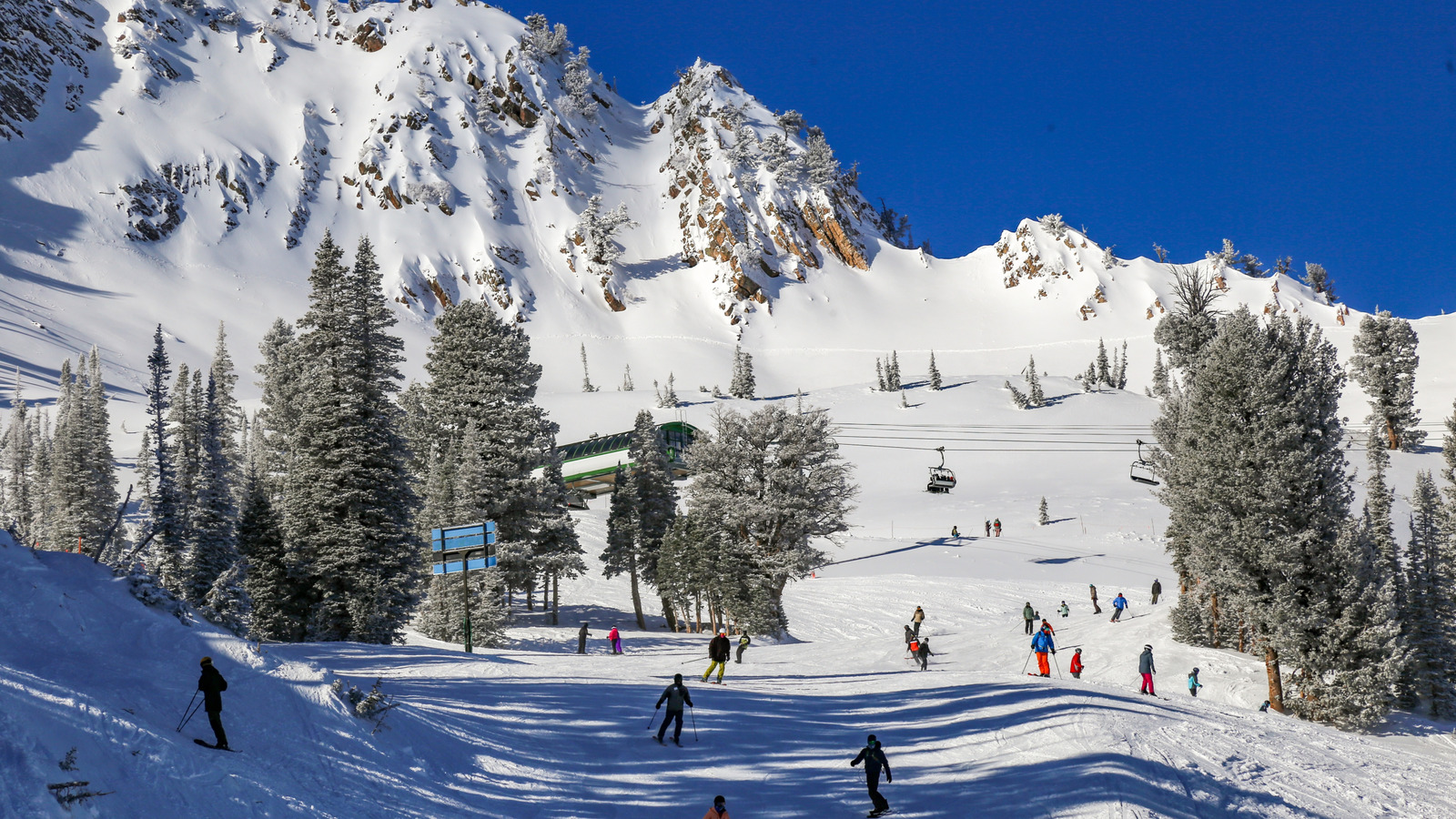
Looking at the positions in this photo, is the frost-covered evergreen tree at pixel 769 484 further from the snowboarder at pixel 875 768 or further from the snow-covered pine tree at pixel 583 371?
the snow-covered pine tree at pixel 583 371

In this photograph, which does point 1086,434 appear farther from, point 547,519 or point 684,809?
point 684,809

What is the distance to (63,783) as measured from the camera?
9117 millimetres

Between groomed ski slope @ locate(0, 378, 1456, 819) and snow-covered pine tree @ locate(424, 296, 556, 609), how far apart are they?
19.1 feet

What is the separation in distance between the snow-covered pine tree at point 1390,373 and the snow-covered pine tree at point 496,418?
237ft

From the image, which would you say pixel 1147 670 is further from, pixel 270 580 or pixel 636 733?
pixel 270 580

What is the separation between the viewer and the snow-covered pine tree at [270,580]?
27891 millimetres

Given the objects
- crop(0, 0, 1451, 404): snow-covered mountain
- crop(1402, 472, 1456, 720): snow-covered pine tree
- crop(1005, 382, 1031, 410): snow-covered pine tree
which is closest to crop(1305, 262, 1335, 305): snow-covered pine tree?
crop(0, 0, 1451, 404): snow-covered mountain

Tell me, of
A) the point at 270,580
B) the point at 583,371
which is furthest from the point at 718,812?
the point at 583,371

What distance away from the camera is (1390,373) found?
76875mm

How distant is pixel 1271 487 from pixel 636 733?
1982 cm

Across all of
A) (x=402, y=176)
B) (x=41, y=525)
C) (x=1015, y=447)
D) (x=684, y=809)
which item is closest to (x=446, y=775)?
(x=684, y=809)

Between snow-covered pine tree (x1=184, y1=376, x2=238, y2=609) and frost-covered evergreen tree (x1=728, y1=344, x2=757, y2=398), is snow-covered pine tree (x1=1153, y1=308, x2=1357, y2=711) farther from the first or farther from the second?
frost-covered evergreen tree (x1=728, y1=344, x2=757, y2=398)

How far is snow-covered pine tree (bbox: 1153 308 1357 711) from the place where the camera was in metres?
25.3

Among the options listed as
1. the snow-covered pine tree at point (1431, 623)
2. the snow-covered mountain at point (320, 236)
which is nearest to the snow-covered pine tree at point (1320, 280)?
the snow-covered mountain at point (320, 236)
